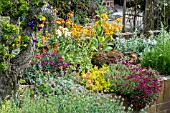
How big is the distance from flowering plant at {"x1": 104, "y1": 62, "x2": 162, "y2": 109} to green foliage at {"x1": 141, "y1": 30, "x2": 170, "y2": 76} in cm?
45

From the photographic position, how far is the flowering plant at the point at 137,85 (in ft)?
17.4

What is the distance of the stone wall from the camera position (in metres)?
5.80

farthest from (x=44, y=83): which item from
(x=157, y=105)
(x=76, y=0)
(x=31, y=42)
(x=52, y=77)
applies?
(x=76, y=0)

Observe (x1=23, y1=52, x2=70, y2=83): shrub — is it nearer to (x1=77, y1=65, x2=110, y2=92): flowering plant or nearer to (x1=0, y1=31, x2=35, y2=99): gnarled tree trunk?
(x1=77, y1=65, x2=110, y2=92): flowering plant

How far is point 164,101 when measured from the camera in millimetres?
5895

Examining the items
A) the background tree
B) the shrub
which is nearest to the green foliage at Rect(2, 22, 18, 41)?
the background tree

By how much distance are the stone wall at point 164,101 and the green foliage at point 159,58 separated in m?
0.22

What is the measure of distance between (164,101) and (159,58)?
0.66 metres

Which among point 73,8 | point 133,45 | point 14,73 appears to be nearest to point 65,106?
point 14,73

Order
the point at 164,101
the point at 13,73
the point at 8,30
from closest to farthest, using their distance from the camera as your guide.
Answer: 1. the point at 8,30
2. the point at 13,73
3. the point at 164,101

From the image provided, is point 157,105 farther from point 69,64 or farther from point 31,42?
point 31,42

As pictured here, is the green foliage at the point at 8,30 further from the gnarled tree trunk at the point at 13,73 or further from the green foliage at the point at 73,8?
the green foliage at the point at 73,8

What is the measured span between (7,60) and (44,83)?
624 mm

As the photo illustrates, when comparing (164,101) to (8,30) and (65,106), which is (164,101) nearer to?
(65,106)
